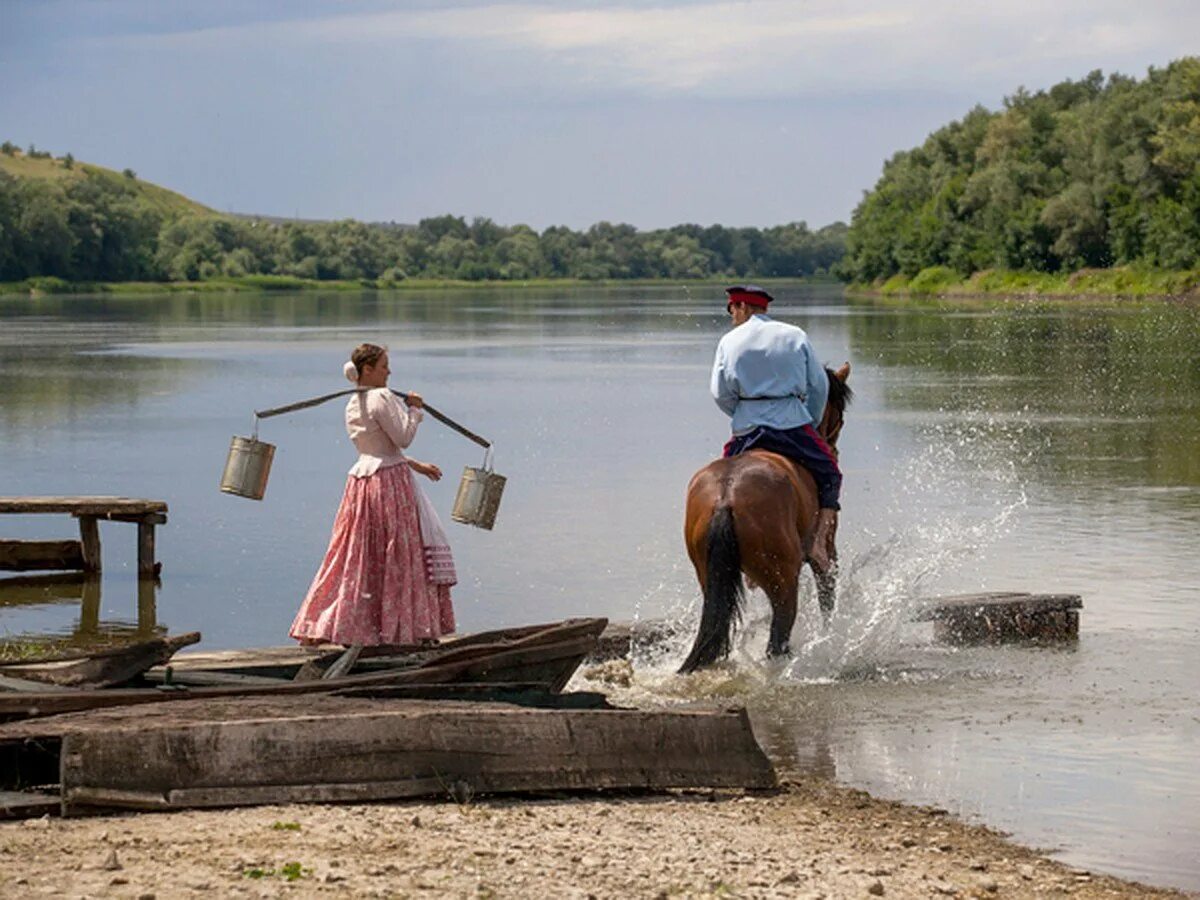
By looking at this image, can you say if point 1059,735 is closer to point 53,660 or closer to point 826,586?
point 826,586

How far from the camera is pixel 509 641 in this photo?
10062mm

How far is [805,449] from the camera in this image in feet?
40.2

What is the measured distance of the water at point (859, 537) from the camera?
10234 mm

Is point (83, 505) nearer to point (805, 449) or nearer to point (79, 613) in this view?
point (79, 613)

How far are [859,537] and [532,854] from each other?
11408 millimetres

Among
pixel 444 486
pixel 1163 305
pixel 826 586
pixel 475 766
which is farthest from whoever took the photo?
pixel 1163 305

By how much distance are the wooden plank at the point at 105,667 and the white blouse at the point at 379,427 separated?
1.63m

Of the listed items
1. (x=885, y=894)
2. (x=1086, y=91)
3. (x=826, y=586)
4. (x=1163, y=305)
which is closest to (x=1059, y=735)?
(x=826, y=586)

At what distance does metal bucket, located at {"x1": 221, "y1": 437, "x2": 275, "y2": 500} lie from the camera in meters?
11.6

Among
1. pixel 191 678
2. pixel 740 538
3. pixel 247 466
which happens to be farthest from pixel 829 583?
pixel 191 678

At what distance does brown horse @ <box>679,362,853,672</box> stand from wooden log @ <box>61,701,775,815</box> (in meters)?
2.72

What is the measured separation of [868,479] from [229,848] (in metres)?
17.2

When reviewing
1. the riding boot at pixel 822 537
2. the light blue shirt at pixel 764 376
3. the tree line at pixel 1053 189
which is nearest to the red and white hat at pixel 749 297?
the light blue shirt at pixel 764 376

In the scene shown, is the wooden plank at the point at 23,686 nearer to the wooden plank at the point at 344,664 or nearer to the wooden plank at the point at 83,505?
the wooden plank at the point at 344,664
